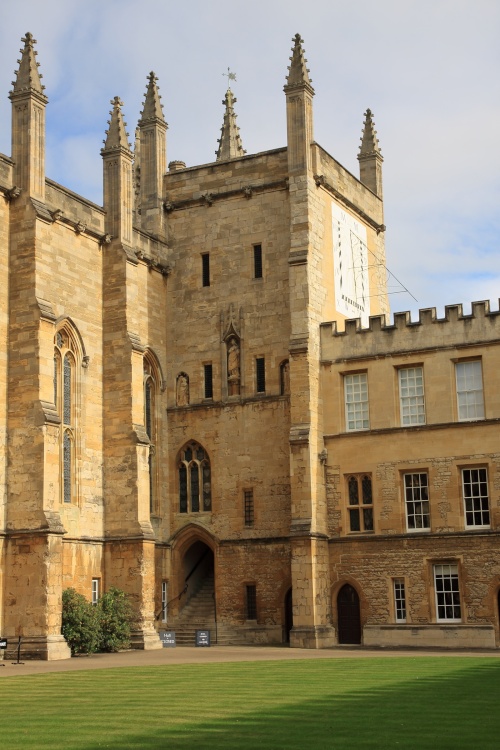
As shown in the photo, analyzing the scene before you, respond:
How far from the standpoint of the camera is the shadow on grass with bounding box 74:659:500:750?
39.8ft

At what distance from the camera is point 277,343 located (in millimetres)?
37406

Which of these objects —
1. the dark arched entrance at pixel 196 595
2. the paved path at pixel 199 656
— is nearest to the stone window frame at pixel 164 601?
the dark arched entrance at pixel 196 595

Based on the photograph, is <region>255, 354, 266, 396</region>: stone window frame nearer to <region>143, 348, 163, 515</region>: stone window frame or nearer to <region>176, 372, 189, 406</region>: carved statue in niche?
<region>176, 372, 189, 406</region>: carved statue in niche

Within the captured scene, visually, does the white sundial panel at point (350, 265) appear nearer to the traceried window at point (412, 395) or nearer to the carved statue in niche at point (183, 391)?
the traceried window at point (412, 395)

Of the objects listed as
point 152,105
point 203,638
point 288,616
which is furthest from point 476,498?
point 152,105

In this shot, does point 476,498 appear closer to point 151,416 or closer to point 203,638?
point 203,638

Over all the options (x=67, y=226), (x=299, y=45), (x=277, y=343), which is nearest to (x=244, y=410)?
(x=277, y=343)

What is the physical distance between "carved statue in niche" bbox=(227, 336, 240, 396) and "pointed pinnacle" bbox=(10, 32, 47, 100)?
10.6 m

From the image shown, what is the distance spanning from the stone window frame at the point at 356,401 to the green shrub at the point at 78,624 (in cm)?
1042

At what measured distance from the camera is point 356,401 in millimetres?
36188

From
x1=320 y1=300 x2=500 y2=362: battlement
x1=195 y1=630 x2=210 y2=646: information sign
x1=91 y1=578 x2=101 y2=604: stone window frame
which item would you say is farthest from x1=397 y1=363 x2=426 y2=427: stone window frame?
x1=91 y1=578 x2=101 y2=604: stone window frame

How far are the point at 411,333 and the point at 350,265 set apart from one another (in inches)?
231

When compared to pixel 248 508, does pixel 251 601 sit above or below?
below

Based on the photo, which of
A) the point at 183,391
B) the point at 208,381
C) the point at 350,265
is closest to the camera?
the point at 208,381
